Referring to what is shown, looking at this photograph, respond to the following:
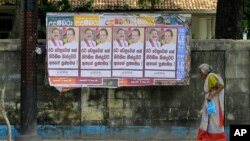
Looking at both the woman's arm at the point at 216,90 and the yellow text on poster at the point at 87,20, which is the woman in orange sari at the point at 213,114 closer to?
the woman's arm at the point at 216,90

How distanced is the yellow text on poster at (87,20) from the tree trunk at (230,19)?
9.11ft

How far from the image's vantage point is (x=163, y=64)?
9367 mm

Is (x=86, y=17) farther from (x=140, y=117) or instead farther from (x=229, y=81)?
(x=229, y=81)

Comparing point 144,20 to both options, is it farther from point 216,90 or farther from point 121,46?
point 216,90

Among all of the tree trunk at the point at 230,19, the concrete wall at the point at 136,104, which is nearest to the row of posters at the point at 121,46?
the concrete wall at the point at 136,104

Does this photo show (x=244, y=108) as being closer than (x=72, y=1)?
Yes

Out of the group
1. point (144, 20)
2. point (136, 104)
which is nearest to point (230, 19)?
point (144, 20)

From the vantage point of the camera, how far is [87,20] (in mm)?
9375

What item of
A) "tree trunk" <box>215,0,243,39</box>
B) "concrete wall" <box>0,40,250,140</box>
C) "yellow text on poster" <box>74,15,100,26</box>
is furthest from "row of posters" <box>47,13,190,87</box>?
"tree trunk" <box>215,0,243,39</box>

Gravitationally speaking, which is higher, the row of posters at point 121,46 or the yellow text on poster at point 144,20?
the yellow text on poster at point 144,20

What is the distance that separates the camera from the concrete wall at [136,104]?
950 cm

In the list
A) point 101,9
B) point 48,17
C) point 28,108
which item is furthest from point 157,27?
point 101,9

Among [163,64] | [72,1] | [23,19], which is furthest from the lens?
[72,1]

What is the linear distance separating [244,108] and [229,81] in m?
0.59
